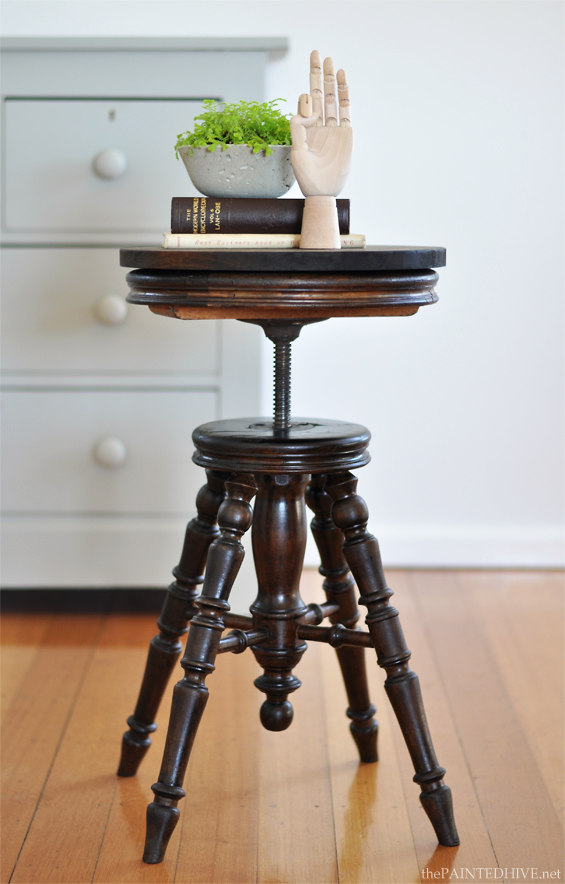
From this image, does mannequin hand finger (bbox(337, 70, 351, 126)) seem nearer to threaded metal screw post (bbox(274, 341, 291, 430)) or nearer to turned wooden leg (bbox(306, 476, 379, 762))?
threaded metal screw post (bbox(274, 341, 291, 430))

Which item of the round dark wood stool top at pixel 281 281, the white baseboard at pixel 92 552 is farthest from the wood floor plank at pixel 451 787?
the round dark wood stool top at pixel 281 281

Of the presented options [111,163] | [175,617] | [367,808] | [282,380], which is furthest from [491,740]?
[111,163]

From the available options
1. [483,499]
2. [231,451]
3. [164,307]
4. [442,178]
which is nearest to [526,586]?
[483,499]

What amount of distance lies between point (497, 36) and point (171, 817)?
1.59 meters

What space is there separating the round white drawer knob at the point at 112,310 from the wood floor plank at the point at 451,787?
772mm

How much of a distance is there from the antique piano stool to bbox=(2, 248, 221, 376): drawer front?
0.45 meters

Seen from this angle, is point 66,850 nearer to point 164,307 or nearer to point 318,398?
point 164,307

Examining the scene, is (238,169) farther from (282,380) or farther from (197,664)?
(197,664)

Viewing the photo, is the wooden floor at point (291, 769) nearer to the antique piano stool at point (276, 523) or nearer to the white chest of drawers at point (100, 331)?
the antique piano stool at point (276, 523)

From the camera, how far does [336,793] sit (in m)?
1.11

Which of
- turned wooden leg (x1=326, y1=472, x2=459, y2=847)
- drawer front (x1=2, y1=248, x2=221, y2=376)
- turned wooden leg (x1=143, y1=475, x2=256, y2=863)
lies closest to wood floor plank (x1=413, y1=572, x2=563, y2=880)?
turned wooden leg (x1=326, y1=472, x2=459, y2=847)

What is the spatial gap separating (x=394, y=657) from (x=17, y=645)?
0.84 meters

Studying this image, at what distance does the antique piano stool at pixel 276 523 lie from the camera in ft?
2.90

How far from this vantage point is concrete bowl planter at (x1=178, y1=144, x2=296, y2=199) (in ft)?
3.36
